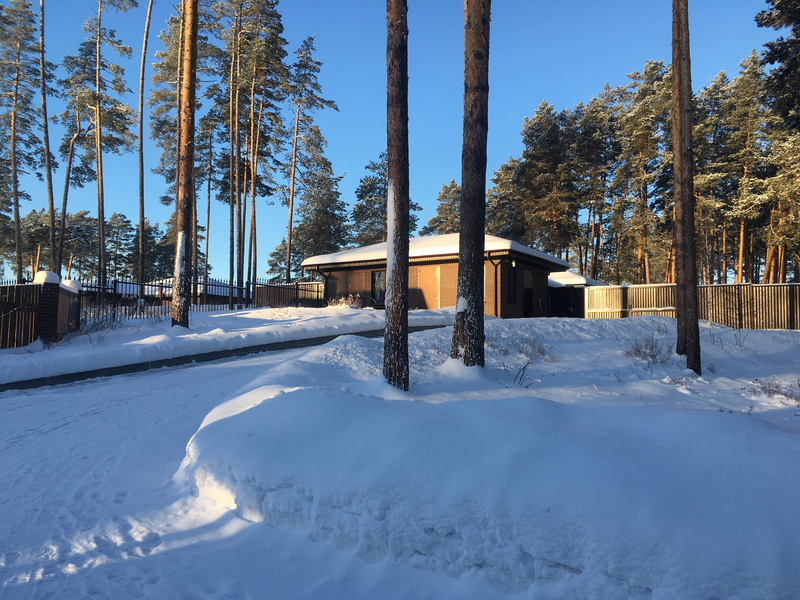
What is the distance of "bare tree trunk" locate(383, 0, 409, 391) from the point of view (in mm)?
5723

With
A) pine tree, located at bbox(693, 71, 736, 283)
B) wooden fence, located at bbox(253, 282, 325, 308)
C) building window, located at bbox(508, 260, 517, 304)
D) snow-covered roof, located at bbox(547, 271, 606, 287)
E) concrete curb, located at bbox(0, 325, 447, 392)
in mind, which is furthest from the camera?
snow-covered roof, located at bbox(547, 271, 606, 287)

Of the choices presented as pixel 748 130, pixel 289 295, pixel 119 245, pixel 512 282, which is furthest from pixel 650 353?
pixel 119 245

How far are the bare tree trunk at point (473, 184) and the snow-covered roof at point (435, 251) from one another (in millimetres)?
10700

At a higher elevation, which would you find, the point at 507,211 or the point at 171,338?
the point at 507,211

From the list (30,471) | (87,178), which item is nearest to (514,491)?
(30,471)

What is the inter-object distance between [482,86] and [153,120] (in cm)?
2860

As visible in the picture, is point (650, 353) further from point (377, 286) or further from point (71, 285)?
point (377, 286)

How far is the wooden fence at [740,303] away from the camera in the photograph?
16.6 meters

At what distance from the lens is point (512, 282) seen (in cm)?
1998

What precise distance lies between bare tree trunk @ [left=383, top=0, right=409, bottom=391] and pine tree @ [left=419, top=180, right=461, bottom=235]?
3877 cm

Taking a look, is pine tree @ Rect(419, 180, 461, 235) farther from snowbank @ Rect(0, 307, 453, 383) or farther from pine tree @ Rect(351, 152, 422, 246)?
snowbank @ Rect(0, 307, 453, 383)

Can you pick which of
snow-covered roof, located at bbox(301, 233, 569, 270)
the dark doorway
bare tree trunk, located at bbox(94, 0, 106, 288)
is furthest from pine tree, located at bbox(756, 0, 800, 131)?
bare tree trunk, located at bbox(94, 0, 106, 288)

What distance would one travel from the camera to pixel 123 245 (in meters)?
56.5

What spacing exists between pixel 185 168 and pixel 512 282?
13.8m
